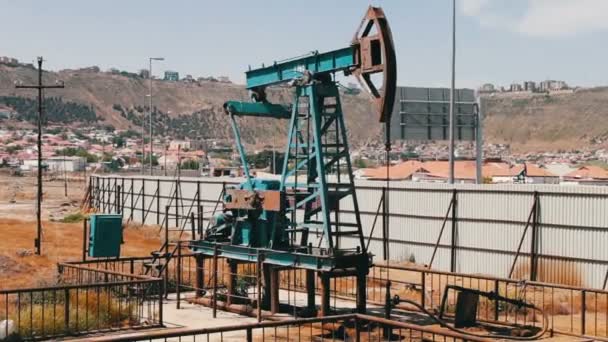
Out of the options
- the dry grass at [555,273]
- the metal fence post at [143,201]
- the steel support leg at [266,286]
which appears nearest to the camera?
the steel support leg at [266,286]

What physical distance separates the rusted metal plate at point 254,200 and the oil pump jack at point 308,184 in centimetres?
2

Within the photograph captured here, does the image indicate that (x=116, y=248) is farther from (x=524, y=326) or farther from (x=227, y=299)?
(x=524, y=326)

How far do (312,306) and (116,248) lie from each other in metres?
6.09

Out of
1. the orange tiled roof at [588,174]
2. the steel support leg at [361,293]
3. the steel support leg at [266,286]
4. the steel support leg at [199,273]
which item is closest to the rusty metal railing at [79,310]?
the steel support leg at [199,273]

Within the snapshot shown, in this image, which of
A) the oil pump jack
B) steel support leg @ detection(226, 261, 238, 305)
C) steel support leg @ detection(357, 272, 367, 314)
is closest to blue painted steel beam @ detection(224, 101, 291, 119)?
the oil pump jack

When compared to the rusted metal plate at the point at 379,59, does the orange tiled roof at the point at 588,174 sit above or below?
below

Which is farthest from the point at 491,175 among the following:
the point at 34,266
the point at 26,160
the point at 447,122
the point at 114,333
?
the point at 26,160

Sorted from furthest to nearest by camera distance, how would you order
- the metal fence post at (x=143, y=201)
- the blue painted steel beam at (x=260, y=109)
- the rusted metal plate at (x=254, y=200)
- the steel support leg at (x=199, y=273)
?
the metal fence post at (x=143, y=201) → the steel support leg at (x=199, y=273) → the blue painted steel beam at (x=260, y=109) → the rusted metal plate at (x=254, y=200)

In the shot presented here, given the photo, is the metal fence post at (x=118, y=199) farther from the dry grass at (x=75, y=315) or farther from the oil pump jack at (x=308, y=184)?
the dry grass at (x=75, y=315)

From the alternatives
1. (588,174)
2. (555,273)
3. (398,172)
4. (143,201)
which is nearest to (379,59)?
(555,273)

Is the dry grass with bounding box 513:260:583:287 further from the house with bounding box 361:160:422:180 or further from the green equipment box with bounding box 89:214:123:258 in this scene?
the house with bounding box 361:160:422:180

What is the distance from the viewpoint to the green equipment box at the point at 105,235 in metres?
24.4

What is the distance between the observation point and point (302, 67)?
21.5 meters

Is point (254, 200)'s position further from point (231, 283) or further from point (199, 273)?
point (199, 273)
